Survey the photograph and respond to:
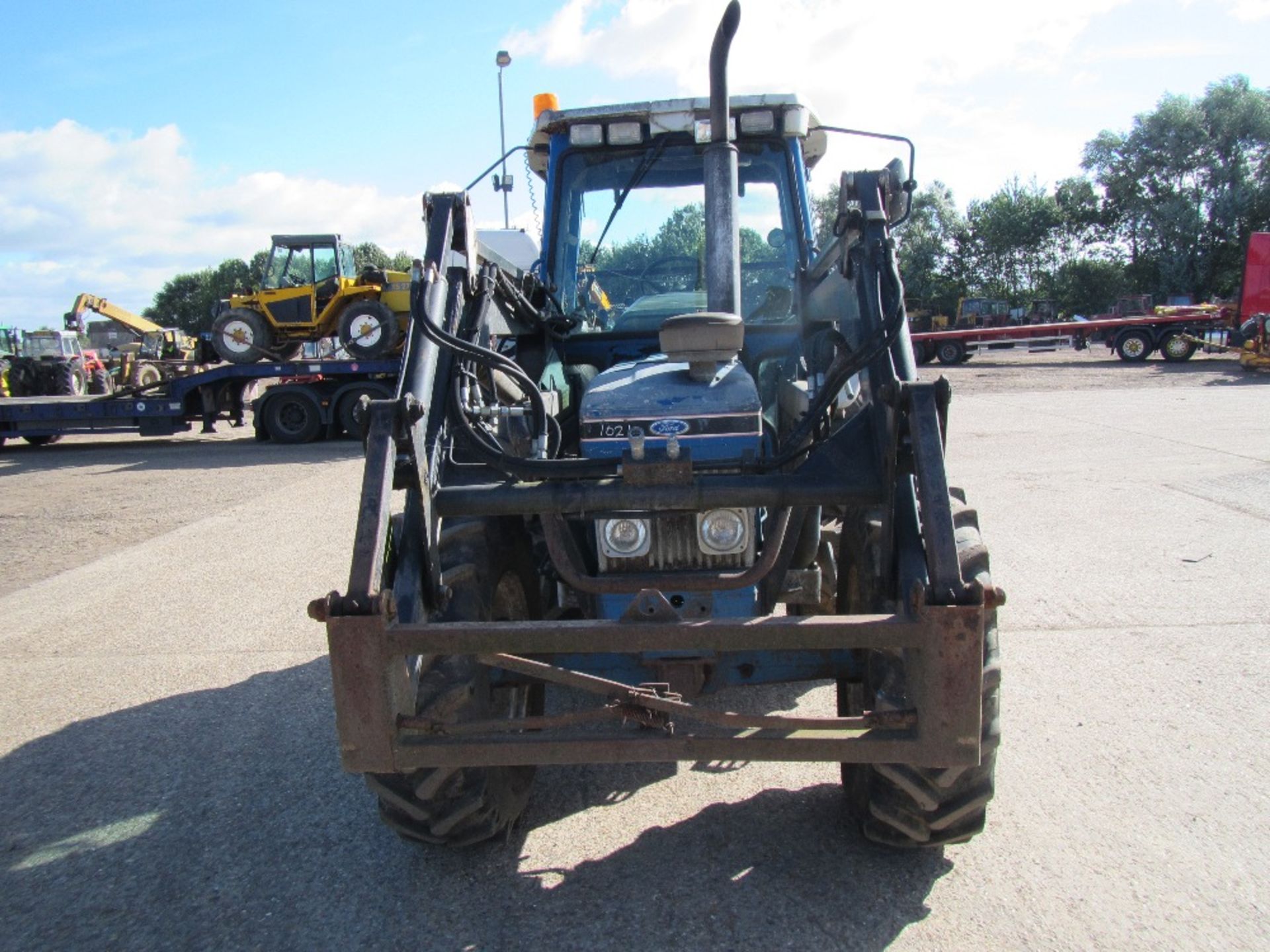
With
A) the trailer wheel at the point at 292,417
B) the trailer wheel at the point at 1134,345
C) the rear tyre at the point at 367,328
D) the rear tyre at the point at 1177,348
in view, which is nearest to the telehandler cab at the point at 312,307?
the rear tyre at the point at 367,328

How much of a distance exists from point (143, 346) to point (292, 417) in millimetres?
18548

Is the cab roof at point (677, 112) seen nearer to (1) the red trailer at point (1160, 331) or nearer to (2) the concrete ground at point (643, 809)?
(2) the concrete ground at point (643, 809)

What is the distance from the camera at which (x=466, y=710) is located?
2.75m

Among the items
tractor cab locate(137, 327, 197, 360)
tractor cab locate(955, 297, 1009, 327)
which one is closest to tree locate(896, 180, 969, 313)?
tractor cab locate(955, 297, 1009, 327)

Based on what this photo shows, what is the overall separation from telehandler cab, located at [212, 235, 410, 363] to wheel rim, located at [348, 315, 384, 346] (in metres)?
0.01

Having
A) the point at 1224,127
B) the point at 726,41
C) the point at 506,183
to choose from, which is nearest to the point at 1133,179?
the point at 1224,127

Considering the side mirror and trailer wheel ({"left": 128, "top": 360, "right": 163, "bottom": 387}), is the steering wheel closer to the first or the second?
the side mirror

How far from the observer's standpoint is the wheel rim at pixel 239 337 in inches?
663

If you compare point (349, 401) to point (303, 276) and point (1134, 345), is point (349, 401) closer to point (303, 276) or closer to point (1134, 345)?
point (303, 276)

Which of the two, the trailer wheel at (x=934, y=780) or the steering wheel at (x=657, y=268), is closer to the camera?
the trailer wheel at (x=934, y=780)

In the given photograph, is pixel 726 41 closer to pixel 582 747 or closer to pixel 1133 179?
pixel 582 747

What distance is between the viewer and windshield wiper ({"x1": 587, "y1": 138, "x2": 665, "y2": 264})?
4648 millimetres

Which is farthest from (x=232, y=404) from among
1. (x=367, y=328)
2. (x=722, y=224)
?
(x=722, y=224)

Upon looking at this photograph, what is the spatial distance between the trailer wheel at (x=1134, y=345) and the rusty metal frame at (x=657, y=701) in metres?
26.6
